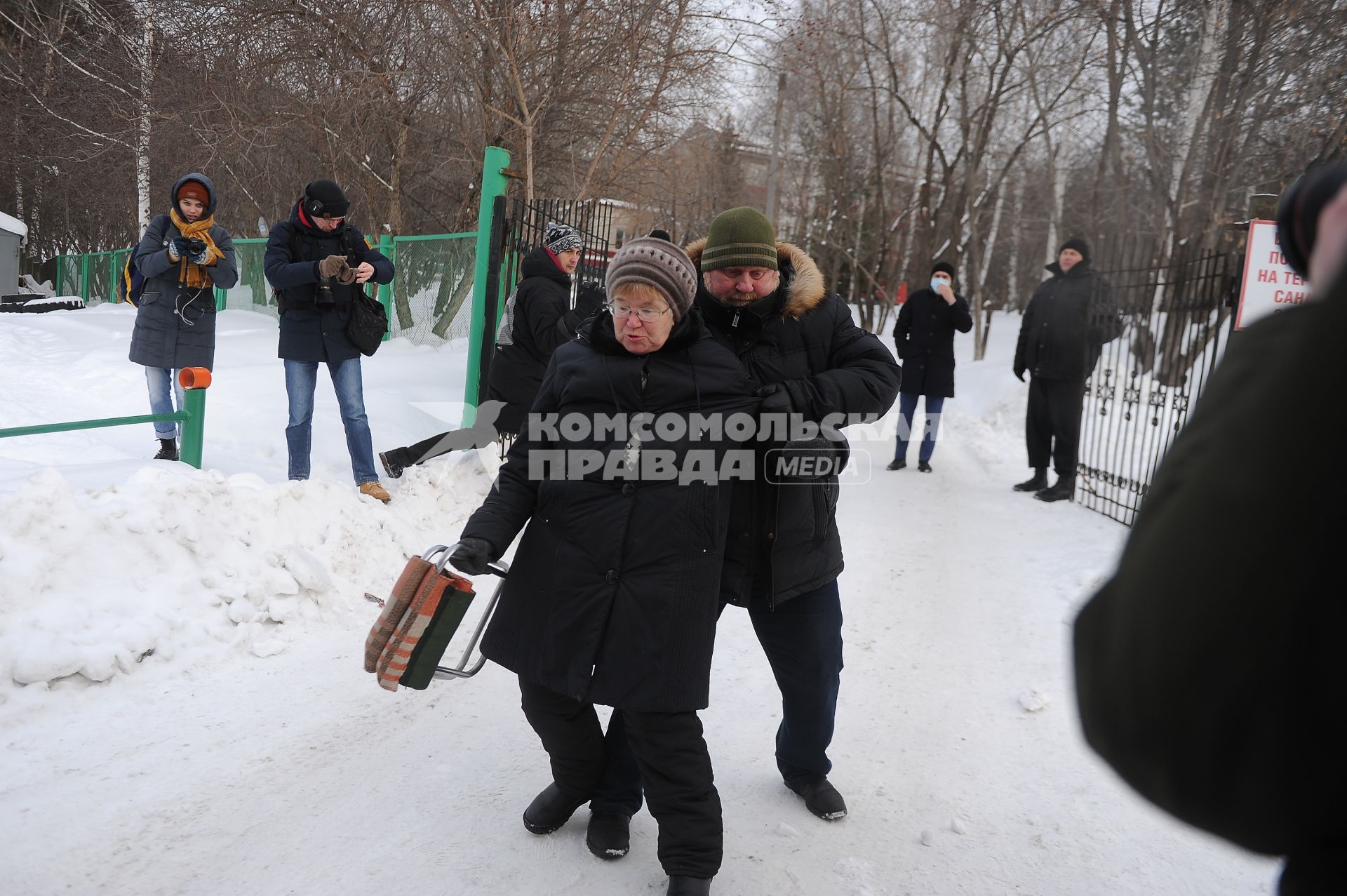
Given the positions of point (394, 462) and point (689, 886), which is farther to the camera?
point (394, 462)

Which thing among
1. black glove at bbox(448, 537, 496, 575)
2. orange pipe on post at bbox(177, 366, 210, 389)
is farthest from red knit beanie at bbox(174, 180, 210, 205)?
black glove at bbox(448, 537, 496, 575)

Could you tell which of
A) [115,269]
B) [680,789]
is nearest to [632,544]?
[680,789]

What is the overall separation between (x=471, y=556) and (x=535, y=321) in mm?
3496

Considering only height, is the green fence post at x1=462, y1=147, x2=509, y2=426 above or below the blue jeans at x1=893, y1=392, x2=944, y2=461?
above

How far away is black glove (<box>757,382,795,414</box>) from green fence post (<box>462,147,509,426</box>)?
5.13 meters

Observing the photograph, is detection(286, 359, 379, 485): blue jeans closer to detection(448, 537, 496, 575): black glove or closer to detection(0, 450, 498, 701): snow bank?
detection(0, 450, 498, 701): snow bank

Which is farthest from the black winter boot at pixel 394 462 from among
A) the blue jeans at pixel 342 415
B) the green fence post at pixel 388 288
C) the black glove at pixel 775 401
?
the green fence post at pixel 388 288

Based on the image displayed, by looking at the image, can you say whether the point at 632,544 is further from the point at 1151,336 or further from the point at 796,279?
the point at 1151,336

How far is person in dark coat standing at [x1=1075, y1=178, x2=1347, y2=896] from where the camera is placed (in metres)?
0.72

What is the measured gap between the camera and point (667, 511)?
8.77ft

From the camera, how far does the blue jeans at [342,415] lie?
595 cm

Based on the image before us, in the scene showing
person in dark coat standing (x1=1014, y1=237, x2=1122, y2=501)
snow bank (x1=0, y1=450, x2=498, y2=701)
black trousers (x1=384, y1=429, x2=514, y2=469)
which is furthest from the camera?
person in dark coat standing (x1=1014, y1=237, x2=1122, y2=501)

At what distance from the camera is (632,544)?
2658mm

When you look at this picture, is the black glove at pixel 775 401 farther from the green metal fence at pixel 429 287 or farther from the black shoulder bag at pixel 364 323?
the green metal fence at pixel 429 287
